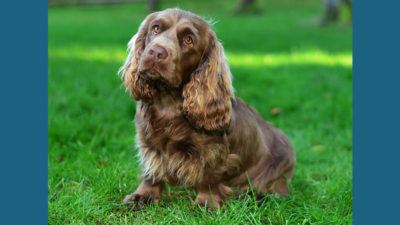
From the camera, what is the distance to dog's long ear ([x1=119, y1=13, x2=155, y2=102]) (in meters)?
3.21

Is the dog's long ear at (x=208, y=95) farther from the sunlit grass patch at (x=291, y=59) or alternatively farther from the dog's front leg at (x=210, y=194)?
the sunlit grass patch at (x=291, y=59)

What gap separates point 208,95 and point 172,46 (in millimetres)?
492

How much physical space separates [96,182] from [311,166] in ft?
7.65

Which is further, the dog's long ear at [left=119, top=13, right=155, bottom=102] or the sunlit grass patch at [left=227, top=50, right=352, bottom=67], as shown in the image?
the sunlit grass patch at [left=227, top=50, right=352, bottom=67]

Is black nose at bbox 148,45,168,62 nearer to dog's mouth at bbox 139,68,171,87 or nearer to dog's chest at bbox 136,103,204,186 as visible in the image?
dog's mouth at bbox 139,68,171,87

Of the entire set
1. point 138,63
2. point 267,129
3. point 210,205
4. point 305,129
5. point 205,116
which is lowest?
point 305,129

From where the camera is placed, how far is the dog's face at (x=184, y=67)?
2902 millimetres

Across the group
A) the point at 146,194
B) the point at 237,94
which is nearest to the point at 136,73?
the point at 146,194

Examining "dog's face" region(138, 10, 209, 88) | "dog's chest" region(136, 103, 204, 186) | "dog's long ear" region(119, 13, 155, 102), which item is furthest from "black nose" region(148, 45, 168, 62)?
"dog's chest" region(136, 103, 204, 186)

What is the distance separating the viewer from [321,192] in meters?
3.84

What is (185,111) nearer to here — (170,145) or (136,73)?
(170,145)

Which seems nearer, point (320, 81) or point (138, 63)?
point (138, 63)

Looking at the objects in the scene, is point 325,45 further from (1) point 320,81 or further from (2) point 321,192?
(2) point 321,192

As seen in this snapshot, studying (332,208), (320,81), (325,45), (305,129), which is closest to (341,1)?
A: (325,45)
